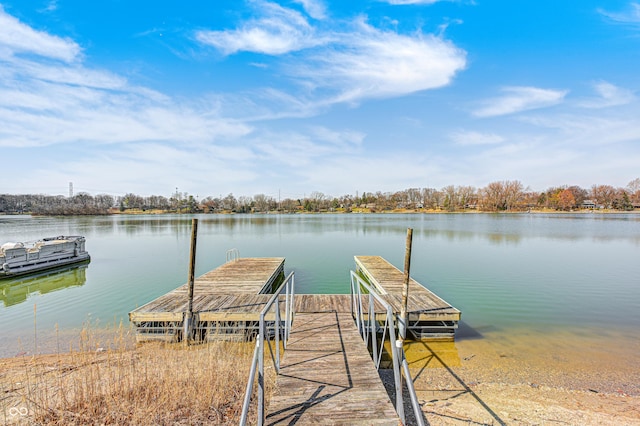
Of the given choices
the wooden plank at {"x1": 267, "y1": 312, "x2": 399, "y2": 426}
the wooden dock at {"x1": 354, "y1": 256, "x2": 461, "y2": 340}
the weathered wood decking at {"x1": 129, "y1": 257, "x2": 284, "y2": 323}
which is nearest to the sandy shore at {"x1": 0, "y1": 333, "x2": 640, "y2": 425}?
the wooden dock at {"x1": 354, "y1": 256, "x2": 461, "y2": 340}

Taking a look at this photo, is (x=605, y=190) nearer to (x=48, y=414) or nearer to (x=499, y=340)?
(x=499, y=340)

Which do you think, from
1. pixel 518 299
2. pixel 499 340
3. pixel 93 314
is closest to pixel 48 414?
A: pixel 93 314

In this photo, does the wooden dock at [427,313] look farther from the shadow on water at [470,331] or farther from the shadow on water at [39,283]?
the shadow on water at [39,283]

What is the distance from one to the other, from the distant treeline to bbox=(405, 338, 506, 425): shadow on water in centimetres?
10279

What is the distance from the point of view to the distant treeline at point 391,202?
100250 mm

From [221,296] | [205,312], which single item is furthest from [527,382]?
[221,296]

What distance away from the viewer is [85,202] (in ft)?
362

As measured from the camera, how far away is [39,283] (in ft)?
46.2

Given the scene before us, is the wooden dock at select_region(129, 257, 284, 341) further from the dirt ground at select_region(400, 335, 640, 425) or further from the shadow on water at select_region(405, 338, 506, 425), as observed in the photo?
the dirt ground at select_region(400, 335, 640, 425)

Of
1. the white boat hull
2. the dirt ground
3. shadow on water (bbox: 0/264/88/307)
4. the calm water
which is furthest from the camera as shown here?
the white boat hull

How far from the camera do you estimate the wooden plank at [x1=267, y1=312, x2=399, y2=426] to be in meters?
3.05

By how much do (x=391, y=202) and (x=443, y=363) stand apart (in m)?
114

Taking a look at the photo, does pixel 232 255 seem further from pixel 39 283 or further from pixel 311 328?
pixel 311 328

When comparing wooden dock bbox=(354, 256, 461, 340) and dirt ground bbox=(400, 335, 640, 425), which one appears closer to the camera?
dirt ground bbox=(400, 335, 640, 425)
